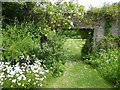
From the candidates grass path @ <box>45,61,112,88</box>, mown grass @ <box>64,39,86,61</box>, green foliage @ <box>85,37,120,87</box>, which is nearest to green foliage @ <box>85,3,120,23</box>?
green foliage @ <box>85,37,120,87</box>

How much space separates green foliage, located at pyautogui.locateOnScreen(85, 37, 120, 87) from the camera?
10.1 ft

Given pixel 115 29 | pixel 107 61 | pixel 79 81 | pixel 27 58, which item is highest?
pixel 115 29

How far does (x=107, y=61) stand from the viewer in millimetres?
3578

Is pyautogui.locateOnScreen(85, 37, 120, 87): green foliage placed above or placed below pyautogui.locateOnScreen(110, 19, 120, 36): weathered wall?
below

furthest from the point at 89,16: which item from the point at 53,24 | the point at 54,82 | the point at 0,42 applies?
the point at 0,42

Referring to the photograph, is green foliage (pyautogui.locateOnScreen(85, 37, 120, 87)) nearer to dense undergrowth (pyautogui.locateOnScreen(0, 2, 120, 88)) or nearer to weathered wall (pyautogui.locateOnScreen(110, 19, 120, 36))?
dense undergrowth (pyautogui.locateOnScreen(0, 2, 120, 88))

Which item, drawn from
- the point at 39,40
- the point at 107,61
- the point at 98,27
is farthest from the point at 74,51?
the point at 107,61

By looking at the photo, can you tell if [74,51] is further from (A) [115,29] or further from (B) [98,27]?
(A) [115,29]

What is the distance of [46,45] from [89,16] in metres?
2.62

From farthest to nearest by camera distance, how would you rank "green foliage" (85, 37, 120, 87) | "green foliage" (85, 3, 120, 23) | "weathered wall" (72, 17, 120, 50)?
"weathered wall" (72, 17, 120, 50) → "green foliage" (85, 3, 120, 23) → "green foliage" (85, 37, 120, 87)

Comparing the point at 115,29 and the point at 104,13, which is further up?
the point at 104,13

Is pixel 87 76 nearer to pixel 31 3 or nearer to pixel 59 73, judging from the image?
pixel 59 73

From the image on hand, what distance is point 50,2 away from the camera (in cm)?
433

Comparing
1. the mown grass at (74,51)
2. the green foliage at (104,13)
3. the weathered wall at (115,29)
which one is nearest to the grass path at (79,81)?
the mown grass at (74,51)
